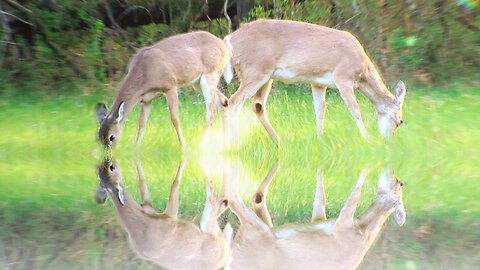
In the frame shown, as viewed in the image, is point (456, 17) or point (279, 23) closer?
point (279, 23)

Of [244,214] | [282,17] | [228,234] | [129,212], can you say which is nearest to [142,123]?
[129,212]

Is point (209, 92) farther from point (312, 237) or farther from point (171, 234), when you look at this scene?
point (312, 237)

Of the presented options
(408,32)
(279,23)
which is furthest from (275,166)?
(408,32)

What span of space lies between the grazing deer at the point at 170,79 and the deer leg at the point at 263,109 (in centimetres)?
51

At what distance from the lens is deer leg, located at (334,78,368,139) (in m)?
12.5

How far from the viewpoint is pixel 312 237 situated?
21.2 feet

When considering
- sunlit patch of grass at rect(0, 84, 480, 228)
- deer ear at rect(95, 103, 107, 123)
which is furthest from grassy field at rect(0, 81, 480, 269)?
deer ear at rect(95, 103, 107, 123)

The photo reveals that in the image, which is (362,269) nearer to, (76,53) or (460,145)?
Answer: (460,145)

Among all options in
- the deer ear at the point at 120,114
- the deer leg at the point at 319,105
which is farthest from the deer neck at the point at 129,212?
the deer leg at the point at 319,105

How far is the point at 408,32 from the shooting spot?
1720cm

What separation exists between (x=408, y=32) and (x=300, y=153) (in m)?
5.71

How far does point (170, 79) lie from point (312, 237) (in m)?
6.10

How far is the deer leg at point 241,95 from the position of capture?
40.4ft

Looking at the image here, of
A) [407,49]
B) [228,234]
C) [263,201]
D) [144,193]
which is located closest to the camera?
[228,234]
